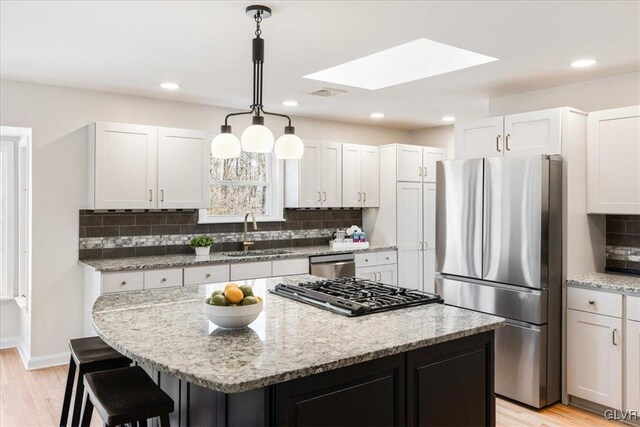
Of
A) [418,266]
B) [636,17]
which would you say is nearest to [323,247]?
[418,266]

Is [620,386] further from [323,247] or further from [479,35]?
[323,247]

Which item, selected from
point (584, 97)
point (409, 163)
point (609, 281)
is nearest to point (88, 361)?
point (609, 281)

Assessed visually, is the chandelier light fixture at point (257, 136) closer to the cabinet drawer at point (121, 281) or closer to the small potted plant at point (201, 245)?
the cabinet drawer at point (121, 281)

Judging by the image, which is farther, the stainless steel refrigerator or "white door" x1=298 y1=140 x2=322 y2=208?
"white door" x1=298 y1=140 x2=322 y2=208

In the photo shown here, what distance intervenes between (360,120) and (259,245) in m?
1.96

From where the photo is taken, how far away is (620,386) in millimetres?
3293

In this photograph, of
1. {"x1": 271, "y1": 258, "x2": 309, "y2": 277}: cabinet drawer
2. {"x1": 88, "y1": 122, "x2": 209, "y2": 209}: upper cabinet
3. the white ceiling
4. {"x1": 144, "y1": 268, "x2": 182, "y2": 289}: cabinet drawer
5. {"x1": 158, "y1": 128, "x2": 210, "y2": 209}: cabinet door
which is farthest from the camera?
{"x1": 271, "y1": 258, "x2": 309, "y2": 277}: cabinet drawer

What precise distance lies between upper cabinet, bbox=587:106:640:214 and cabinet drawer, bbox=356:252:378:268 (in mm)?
2321

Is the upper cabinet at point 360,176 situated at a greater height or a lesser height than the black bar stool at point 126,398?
greater

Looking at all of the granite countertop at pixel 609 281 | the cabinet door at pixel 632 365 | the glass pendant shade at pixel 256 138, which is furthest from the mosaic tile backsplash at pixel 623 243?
the glass pendant shade at pixel 256 138

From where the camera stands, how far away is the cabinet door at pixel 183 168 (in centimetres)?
448

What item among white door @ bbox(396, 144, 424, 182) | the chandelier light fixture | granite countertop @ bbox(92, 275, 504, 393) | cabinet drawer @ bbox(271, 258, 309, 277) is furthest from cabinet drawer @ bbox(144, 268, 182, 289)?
white door @ bbox(396, 144, 424, 182)

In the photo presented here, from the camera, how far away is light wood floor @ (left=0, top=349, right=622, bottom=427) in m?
3.27

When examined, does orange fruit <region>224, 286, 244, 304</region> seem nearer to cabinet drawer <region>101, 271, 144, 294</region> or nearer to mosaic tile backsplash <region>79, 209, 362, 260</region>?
cabinet drawer <region>101, 271, 144, 294</region>
